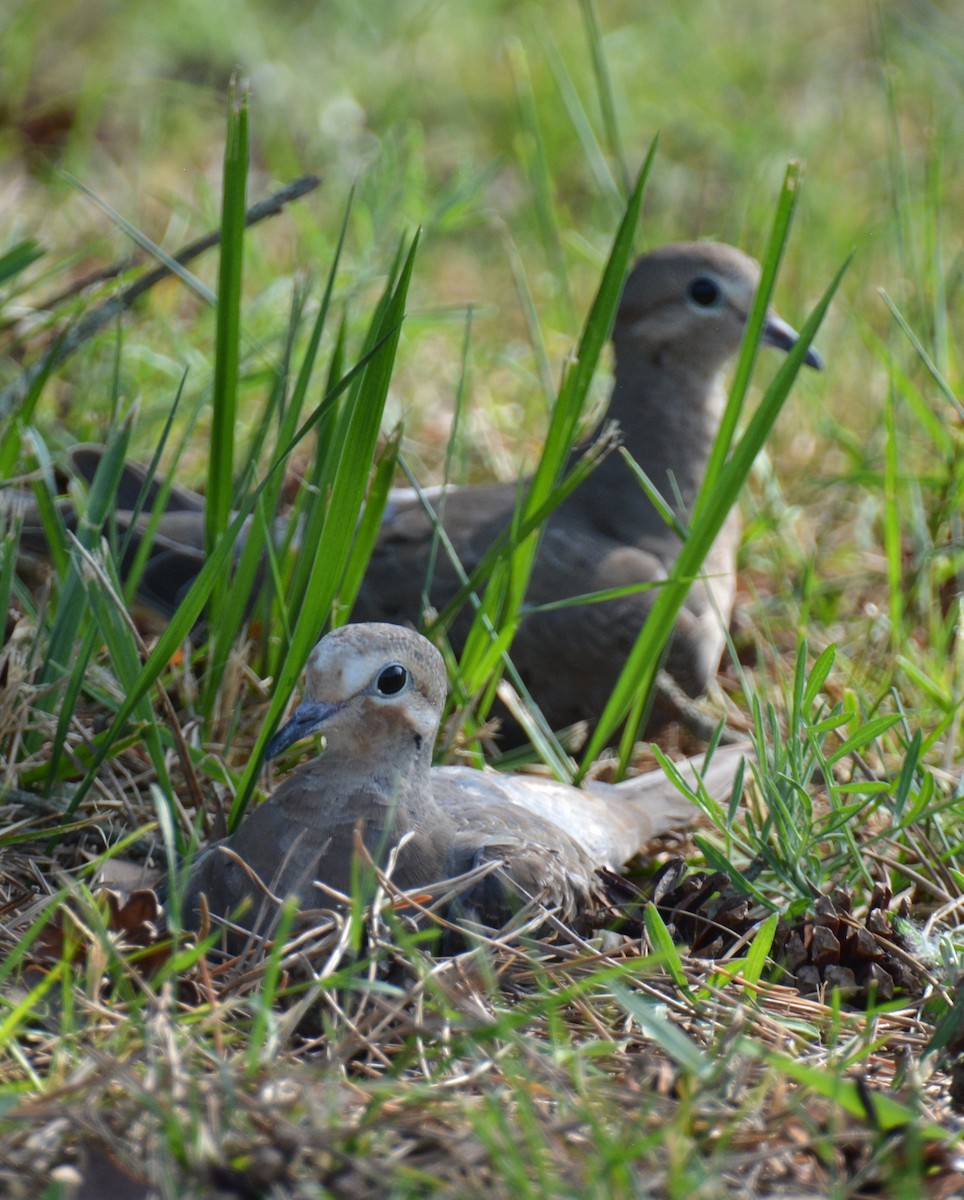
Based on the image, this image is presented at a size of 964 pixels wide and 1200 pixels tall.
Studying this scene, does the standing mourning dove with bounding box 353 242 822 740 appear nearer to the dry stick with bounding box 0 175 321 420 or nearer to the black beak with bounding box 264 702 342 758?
the dry stick with bounding box 0 175 321 420

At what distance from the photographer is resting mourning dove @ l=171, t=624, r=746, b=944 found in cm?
233

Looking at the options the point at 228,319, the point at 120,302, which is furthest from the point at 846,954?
the point at 120,302

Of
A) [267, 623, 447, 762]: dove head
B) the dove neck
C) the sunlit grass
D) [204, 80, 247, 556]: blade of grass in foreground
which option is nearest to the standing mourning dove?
the dove neck

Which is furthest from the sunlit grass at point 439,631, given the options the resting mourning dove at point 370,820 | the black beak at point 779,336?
the black beak at point 779,336

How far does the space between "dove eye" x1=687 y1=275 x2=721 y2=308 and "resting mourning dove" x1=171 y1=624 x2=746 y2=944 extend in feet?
6.16

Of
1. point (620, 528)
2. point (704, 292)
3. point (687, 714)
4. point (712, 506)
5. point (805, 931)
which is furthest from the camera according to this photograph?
point (704, 292)

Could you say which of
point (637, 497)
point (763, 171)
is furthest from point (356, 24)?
point (637, 497)

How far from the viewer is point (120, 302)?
2807mm

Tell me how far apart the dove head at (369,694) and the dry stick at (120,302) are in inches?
35.9

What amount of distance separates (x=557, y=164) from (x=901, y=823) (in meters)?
4.16

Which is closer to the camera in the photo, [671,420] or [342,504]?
[342,504]

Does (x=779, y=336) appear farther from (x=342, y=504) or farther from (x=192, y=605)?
(x=192, y=605)

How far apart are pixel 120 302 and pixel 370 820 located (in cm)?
118

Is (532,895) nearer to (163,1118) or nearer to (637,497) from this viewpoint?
(163,1118)
